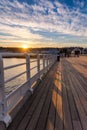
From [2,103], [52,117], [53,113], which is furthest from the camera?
[53,113]

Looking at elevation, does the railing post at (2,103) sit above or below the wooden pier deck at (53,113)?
above

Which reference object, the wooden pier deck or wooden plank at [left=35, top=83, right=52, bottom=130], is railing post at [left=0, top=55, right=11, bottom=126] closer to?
the wooden pier deck

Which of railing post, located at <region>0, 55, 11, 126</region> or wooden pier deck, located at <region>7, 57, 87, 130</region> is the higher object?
railing post, located at <region>0, 55, 11, 126</region>

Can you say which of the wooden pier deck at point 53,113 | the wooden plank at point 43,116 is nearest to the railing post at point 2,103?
the wooden pier deck at point 53,113

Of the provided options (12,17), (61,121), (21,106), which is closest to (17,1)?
(12,17)

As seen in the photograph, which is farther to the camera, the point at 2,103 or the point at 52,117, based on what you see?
the point at 52,117

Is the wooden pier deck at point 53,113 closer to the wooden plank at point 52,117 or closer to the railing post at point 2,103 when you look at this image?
the wooden plank at point 52,117

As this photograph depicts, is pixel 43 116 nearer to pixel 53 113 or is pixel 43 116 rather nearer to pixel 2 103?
pixel 53 113

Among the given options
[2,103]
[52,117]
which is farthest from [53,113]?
[2,103]

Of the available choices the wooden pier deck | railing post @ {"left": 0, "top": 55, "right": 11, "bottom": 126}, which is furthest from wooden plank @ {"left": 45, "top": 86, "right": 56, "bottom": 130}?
railing post @ {"left": 0, "top": 55, "right": 11, "bottom": 126}

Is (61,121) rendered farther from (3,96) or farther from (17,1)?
(17,1)

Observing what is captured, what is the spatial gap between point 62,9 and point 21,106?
327 inches

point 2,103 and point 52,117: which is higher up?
point 2,103

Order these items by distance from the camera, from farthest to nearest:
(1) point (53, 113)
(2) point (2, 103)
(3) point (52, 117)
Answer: (1) point (53, 113)
(3) point (52, 117)
(2) point (2, 103)
